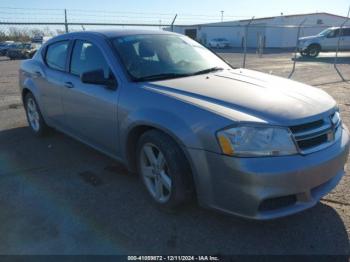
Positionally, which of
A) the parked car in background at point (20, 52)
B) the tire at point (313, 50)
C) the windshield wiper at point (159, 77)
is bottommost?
the parked car in background at point (20, 52)

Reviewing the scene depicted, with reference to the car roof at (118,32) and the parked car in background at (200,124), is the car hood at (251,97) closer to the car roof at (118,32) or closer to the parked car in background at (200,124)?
the parked car in background at (200,124)

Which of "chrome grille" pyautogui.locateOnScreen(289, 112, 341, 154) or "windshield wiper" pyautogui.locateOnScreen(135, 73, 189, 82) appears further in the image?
"windshield wiper" pyautogui.locateOnScreen(135, 73, 189, 82)

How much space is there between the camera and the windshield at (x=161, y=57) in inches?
151

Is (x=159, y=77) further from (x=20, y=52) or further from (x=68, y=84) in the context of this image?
(x=20, y=52)

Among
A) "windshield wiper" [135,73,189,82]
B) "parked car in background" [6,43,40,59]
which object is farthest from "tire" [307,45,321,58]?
"windshield wiper" [135,73,189,82]

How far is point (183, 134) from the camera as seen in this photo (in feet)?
9.66

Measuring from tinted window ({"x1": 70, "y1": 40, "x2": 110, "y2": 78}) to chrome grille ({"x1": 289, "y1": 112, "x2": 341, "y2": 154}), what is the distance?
2051mm

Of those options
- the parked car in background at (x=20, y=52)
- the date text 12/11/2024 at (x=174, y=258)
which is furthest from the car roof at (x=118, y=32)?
the parked car in background at (x=20, y=52)

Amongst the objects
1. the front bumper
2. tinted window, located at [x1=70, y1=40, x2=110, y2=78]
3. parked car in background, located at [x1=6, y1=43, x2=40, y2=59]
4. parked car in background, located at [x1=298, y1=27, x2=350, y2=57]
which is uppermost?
tinted window, located at [x1=70, y1=40, x2=110, y2=78]

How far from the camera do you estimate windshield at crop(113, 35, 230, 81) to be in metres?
3.82

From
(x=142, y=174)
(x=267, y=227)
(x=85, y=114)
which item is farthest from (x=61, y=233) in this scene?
(x=267, y=227)

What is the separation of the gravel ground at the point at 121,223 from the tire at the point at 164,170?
0.18m

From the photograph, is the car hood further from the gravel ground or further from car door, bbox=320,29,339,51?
car door, bbox=320,29,339,51

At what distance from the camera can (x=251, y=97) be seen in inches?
123
